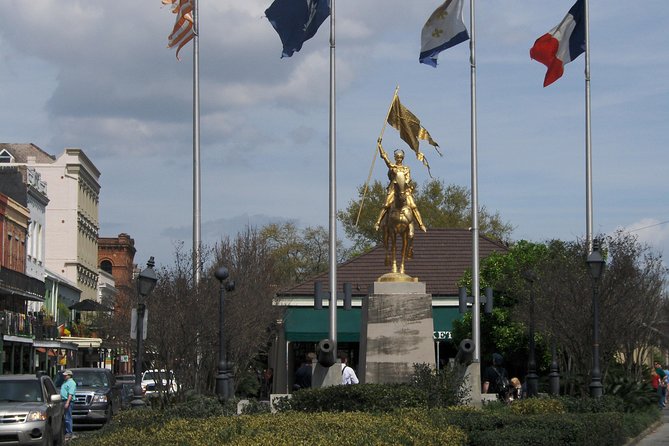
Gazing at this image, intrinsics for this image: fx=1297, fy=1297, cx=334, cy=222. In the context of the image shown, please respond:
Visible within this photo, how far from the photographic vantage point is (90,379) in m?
33.9

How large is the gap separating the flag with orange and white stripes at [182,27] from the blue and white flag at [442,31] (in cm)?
571

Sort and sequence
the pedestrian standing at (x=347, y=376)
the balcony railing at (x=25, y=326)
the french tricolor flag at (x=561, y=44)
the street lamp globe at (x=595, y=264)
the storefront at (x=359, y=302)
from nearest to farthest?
the street lamp globe at (x=595, y=264) < the pedestrian standing at (x=347, y=376) < the french tricolor flag at (x=561, y=44) < the storefront at (x=359, y=302) < the balcony railing at (x=25, y=326)

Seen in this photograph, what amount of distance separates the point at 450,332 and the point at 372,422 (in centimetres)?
3024

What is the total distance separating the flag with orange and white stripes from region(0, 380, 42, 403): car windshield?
10996 millimetres

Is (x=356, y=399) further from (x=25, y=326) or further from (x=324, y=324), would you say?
(x=25, y=326)

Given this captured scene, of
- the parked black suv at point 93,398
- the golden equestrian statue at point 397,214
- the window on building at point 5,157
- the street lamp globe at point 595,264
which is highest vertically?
the window on building at point 5,157

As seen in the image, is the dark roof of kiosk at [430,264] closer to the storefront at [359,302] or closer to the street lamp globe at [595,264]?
the storefront at [359,302]

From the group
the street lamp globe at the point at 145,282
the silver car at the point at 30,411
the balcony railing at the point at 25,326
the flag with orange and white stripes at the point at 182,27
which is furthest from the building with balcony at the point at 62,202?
the silver car at the point at 30,411

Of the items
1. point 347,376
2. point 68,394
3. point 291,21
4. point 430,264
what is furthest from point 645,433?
point 430,264

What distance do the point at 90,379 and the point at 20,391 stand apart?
10.5 m

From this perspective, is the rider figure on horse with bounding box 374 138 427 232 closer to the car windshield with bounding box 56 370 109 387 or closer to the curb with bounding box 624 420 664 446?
the curb with bounding box 624 420 664 446

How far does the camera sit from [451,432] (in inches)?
631

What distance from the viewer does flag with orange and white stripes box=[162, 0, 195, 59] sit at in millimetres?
31766

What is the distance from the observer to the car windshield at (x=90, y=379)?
33.6 m
